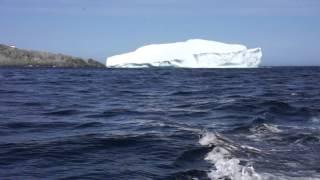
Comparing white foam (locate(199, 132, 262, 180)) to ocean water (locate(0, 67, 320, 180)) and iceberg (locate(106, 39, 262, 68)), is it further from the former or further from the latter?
iceberg (locate(106, 39, 262, 68))

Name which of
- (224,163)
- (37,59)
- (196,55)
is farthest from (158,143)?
(37,59)

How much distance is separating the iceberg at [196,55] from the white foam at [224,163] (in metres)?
70.6

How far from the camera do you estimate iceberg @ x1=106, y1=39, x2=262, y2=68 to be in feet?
268

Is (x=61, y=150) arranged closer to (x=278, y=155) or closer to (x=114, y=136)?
(x=114, y=136)

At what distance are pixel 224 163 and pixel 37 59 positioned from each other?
11341 centimetres

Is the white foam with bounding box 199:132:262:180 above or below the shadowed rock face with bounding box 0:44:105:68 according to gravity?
above

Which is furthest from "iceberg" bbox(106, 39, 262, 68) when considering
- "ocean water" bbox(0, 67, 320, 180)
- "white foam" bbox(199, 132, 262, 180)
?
"white foam" bbox(199, 132, 262, 180)

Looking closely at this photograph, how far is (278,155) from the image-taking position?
9.27 metres

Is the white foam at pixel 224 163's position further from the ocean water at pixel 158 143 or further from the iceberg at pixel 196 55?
the iceberg at pixel 196 55

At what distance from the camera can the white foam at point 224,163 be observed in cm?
746

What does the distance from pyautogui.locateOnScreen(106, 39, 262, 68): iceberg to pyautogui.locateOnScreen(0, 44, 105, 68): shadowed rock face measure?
31.2 m

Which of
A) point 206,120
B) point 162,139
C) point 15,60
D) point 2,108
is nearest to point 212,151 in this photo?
point 162,139

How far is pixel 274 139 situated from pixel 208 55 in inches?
2844

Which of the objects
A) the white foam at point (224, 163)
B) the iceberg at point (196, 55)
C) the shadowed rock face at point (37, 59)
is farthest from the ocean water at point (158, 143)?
the shadowed rock face at point (37, 59)
